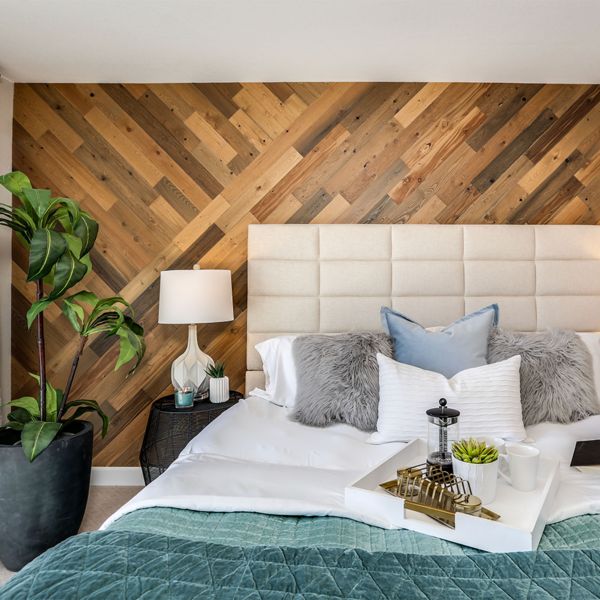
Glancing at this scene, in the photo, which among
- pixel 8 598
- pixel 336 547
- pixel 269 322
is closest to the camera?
pixel 8 598

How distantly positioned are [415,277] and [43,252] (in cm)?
197

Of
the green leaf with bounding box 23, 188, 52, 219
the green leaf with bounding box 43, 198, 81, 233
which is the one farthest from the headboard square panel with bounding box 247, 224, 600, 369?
the green leaf with bounding box 23, 188, 52, 219

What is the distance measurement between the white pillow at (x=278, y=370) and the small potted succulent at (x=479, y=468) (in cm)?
116

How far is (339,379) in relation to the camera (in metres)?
2.30

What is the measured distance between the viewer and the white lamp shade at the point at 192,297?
2.71 meters

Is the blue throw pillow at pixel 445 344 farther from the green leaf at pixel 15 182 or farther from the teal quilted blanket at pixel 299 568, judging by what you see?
the green leaf at pixel 15 182

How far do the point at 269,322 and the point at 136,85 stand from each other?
170cm

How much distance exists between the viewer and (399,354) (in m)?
2.46

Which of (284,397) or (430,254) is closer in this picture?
(284,397)

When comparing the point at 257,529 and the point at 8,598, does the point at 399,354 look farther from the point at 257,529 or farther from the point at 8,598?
the point at 8,598

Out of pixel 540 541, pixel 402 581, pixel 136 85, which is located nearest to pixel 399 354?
pixel 540 541

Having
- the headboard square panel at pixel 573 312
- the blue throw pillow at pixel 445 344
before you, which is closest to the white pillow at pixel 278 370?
the blue throw pillow at pixel 445 344

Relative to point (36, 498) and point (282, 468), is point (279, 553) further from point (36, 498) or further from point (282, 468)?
point (36, 498)

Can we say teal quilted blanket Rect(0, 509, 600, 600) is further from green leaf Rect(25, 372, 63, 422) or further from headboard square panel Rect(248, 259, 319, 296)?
headboard square panel Rect(248, 259, 319, 296)
